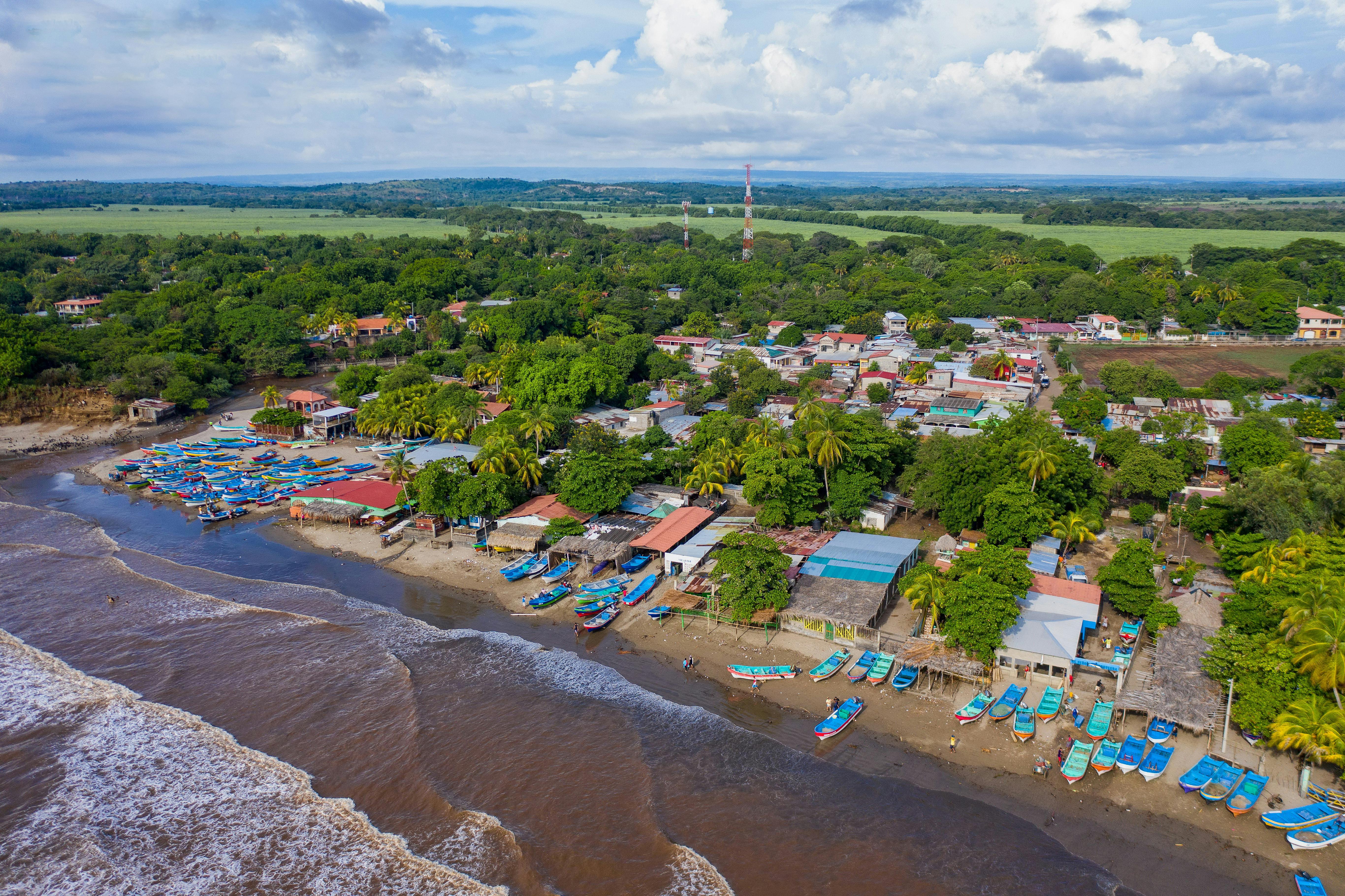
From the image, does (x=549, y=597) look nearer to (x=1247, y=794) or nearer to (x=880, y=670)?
(x=880, y=670)

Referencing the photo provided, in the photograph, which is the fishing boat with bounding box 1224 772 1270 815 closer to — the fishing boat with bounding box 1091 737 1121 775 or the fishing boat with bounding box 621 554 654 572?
the fishing boat with bounding box 1091 737 1121 775

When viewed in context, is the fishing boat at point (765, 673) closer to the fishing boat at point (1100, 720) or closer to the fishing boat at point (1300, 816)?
the fishing boat at point (1100, 720)

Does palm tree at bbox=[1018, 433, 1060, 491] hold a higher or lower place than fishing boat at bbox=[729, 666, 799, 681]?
higher

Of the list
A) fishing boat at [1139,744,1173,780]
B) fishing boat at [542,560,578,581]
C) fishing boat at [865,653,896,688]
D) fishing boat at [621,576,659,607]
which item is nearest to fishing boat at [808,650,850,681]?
fishing boat at [865,653,896,688]

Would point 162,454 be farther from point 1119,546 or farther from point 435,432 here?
point 1119,546

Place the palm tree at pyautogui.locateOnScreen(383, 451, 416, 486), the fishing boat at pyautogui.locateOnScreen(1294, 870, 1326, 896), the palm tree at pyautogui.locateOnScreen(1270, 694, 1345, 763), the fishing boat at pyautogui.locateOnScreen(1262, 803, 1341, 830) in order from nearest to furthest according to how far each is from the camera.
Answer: the fishing boat at pyautogui.locateOnScreen(1294, 870, 1326, 896) → the fishing boat at pyautogui.locateOnScreen(1262, 803, 1341, 830) → the palm tree at pyautogui.locateOnScreen(1270, 694, 1345, 763) → the palm tree at pyautogui.locateOnScreen(383, 451, 416, 486)

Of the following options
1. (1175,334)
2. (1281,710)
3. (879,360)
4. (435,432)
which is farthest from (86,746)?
(1175,334)
